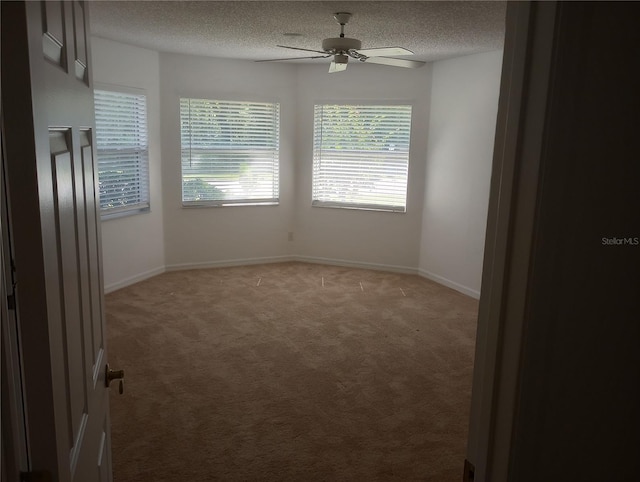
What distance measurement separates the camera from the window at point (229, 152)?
6012mm

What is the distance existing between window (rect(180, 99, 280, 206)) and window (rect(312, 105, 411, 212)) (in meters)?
0.56

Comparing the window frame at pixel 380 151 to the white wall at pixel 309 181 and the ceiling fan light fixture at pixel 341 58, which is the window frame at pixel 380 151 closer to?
the white wall at pixel 309 181

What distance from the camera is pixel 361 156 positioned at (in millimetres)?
6336

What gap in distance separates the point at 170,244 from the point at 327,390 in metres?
3.39

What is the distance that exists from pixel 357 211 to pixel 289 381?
3293mm

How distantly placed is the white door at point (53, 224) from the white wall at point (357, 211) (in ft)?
16.3

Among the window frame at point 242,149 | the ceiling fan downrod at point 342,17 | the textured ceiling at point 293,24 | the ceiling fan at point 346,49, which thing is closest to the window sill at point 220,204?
the window frame at point 242,149

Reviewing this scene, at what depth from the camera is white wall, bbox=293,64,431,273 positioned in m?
5.98

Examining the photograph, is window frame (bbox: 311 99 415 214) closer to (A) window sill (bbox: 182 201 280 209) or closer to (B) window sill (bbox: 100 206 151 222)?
(A) window sill (bbox: 182 201 280 209)

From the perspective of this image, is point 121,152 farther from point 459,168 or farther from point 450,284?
point 450,284

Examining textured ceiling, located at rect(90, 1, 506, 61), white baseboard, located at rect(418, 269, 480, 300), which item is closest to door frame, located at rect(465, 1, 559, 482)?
textured ceiling, located at rect(90, 1, 506, 61)

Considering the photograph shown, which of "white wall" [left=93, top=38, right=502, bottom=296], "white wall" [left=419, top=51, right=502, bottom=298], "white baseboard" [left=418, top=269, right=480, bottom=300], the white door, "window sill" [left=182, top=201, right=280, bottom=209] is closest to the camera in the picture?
the white door

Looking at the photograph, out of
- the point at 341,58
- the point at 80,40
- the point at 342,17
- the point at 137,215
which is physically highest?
the point at 342,17

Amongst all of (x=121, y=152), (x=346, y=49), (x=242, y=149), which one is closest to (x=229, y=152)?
(x=242, y=149)
